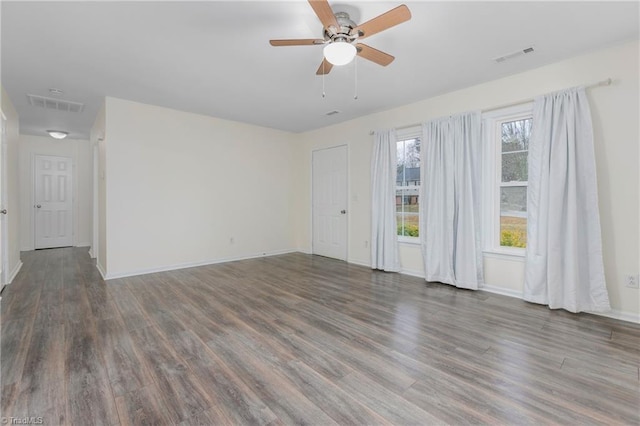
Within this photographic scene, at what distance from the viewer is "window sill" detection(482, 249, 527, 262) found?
11.4ft

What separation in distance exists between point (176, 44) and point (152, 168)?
2403mm

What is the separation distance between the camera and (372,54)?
2488mm

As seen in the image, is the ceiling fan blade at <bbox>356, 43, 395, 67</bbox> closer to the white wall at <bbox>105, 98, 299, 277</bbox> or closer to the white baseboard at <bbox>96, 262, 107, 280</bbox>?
the white wall at <bbox>105, 98, 299, 277</bbox>

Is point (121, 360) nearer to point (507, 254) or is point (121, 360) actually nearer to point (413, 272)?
point (413, 272)

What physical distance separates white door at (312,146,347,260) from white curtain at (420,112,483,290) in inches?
66.6

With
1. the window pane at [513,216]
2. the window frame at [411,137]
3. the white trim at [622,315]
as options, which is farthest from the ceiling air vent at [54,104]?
the white trim at [622,315]

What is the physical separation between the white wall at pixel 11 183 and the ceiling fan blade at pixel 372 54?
4.42 meters

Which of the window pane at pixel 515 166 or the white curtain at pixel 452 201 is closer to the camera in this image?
the window pane at pixel 515 166

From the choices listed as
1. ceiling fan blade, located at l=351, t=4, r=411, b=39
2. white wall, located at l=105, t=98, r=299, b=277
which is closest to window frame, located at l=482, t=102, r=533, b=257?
ceiling fan blade, located at l=351, t=4, r=411, b=39

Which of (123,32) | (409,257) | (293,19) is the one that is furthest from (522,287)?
(123,32)

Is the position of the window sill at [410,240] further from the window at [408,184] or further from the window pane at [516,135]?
the window pane at [516,135]

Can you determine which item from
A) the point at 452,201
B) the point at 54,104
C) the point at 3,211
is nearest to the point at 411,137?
the point at 452,201

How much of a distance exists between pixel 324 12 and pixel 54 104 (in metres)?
4.66

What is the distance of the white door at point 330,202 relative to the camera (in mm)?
5645
